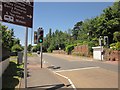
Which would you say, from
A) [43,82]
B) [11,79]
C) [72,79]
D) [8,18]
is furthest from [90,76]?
[8,18]

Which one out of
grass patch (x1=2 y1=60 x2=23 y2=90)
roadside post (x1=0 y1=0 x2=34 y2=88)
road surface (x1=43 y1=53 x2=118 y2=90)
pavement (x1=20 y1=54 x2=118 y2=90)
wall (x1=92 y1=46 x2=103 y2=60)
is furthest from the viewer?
wall (x1=92 y1=46 x2=103 y2=60)

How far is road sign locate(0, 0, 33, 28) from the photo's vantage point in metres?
9.99

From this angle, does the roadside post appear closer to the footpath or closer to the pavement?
the footpath

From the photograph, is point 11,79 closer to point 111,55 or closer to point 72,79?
point 72,79

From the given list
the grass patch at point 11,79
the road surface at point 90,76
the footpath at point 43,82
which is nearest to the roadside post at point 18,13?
the footpath at point 43,82

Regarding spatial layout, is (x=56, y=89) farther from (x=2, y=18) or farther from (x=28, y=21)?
(x=2, y=18)

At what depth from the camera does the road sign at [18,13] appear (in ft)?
32.8

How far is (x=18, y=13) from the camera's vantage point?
35.2 ft

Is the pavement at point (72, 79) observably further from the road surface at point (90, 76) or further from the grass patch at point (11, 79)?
the grass patch at point (11, 79)

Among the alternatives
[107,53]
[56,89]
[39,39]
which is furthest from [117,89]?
[107,53]

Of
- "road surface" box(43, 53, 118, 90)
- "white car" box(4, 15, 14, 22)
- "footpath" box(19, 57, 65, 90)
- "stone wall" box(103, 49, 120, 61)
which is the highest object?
"white car" box(4, 15, 14, 22)

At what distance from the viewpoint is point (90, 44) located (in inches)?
2338

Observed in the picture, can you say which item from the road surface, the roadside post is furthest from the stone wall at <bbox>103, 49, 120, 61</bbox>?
the roadside post

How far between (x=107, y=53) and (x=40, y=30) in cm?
2243
